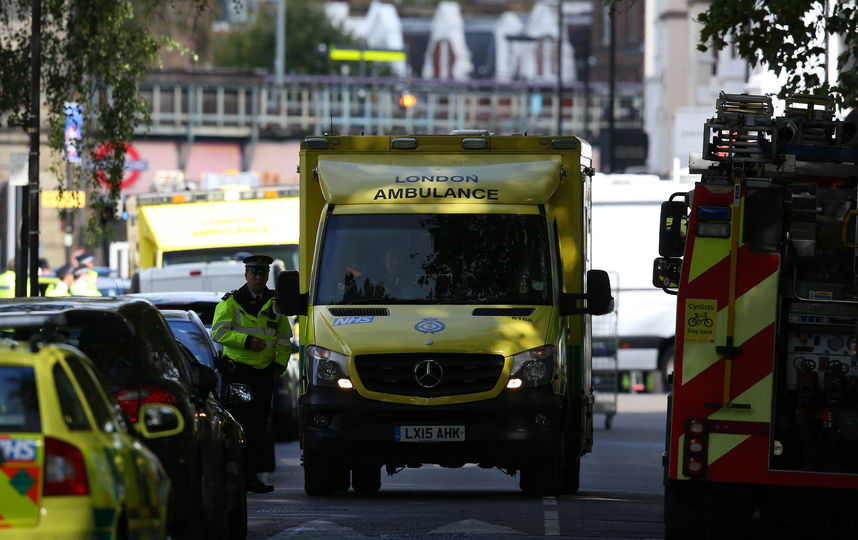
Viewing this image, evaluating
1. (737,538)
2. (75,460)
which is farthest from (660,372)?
(75,460)

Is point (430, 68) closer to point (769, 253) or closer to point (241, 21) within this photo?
point (241, 21)

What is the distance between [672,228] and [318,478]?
170 inches

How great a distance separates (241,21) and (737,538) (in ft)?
328

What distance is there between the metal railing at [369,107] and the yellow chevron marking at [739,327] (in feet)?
219

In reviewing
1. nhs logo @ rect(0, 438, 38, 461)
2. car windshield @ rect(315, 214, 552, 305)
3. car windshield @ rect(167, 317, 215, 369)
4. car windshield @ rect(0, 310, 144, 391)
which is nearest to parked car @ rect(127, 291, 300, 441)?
car windshield @ rect(167, 317, 215, 369)

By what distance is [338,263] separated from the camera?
49.2ft

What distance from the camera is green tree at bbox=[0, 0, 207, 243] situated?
2188 cm

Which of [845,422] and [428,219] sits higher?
[428,219]

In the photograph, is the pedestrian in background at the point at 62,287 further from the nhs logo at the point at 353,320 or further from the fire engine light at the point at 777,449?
the fire engine light at the point at 777,449

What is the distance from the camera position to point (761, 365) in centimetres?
1056

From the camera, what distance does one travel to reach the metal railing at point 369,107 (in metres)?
81.4

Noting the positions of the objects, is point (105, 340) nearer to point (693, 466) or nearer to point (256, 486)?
point (693, 466)

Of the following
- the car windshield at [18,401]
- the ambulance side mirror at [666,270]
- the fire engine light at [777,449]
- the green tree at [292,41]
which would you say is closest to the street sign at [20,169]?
the ambulance side mirror at [666,270]

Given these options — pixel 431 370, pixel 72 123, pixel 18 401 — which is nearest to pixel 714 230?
pixel 431 370
